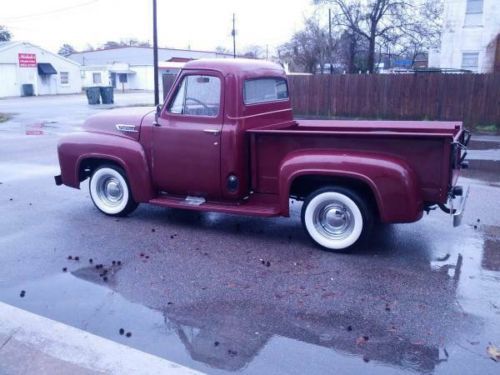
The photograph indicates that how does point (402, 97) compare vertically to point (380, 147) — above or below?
below

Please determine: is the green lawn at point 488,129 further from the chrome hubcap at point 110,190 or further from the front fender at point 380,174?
the chrome hubcap at point 110,190

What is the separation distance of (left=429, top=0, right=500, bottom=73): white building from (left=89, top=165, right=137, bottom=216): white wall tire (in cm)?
2272

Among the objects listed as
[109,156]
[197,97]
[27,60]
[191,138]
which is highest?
[27,60]

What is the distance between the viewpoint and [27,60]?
47.8 meters

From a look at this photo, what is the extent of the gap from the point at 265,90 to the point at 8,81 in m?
45.6

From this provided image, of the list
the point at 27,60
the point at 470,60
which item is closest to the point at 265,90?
the point at 470,60

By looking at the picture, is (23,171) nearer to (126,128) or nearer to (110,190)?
(110,190)

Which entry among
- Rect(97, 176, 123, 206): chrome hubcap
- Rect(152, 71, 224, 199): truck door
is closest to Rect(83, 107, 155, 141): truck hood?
Rect(152, 71, 224, 199): truck door

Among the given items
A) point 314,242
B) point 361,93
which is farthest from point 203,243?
point 361,93

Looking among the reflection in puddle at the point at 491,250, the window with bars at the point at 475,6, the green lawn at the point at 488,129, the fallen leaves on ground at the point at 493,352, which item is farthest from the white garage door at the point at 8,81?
the fallen leaves on ground at the point at 493,352

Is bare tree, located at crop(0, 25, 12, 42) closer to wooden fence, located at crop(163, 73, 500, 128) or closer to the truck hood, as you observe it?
wooden fence, located at crop(163, 73, 500, 128)

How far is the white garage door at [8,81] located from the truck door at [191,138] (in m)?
44.6

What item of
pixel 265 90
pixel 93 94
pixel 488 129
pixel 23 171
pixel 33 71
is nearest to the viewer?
pixel 265 90

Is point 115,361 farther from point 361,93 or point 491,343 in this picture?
point 361,93
